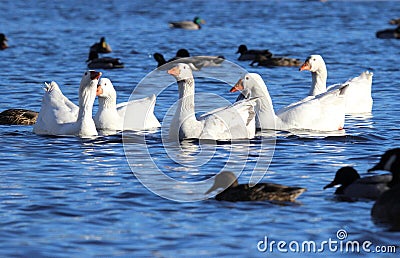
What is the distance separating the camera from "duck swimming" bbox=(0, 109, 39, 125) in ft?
53.6

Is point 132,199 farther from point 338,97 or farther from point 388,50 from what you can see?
point 388,50

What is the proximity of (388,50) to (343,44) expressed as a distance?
81.6 inches

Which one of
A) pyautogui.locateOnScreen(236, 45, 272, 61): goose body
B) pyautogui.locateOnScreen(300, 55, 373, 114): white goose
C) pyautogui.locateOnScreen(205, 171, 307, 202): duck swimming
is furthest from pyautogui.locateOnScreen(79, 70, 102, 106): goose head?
pyautogui.locateOnScreen(236, 45, 272, 61): goose body

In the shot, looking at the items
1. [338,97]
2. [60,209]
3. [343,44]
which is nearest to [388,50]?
[343,44]

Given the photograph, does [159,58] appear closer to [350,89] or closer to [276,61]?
[276,61]

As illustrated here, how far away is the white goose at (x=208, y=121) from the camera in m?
14.4

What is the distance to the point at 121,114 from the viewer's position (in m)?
15.9

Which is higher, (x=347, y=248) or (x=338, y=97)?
(x=338, y=97)

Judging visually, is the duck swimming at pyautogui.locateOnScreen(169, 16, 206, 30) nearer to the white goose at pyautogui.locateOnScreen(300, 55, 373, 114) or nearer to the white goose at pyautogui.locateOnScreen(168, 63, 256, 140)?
the white goose at pyautogui.locateOnScreen(300, 55, 373, 114)

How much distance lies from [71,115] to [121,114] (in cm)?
100

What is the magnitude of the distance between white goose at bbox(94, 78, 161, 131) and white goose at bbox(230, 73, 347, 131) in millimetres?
1498

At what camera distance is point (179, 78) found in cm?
1476

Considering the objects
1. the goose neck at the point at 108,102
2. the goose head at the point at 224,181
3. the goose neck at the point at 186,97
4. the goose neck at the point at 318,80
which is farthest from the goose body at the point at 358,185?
the goose neck at the point at 318,80

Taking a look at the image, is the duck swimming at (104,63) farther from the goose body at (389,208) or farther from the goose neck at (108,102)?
the goose body at (389,208)
